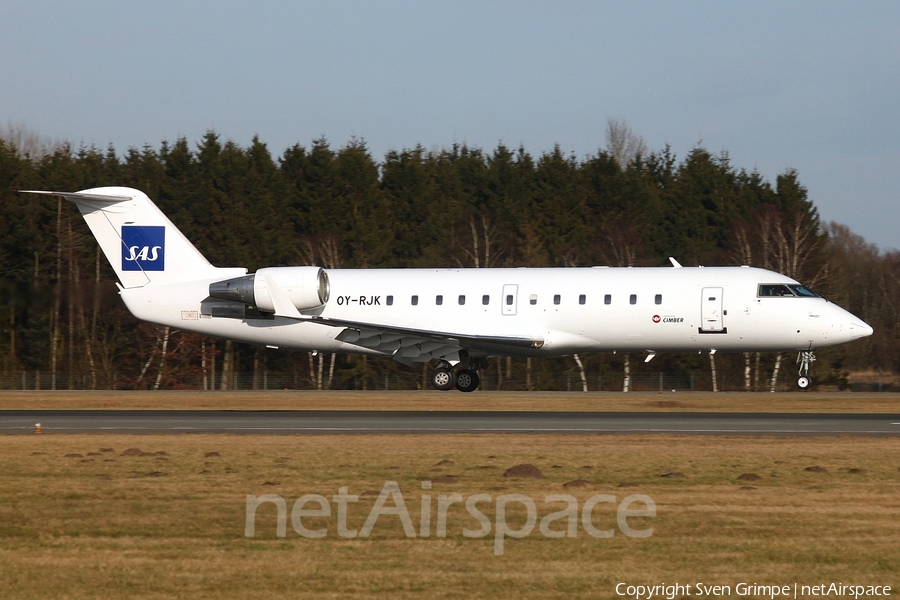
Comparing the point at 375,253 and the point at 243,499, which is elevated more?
the point at 375,253

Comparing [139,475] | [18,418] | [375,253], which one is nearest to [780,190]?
[375,253]

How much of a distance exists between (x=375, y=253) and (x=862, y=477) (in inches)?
1609

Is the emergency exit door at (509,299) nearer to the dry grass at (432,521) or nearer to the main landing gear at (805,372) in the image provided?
the main landing gear at (805,372)

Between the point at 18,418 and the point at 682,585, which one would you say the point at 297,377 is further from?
the point at 682,585

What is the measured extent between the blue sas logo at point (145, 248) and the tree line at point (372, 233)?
2505mm

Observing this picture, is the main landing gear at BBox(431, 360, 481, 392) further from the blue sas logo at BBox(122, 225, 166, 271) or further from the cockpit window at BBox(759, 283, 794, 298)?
the blue sas logo at BBox(122, 225, 166, 271)

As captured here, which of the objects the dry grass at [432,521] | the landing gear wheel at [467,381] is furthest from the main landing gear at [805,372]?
the dry grass at [432,521]

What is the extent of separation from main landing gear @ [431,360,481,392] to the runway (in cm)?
725

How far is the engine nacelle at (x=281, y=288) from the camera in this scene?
3225 centimetres

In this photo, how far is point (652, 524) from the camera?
1061 centimetres

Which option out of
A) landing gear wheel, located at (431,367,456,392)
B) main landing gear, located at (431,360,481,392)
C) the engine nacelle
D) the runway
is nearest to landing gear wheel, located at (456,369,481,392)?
main landing gear, located at (431,360,481,392)

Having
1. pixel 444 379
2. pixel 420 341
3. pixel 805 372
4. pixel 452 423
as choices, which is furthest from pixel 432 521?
pixel 805 372

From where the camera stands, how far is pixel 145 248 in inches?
1331

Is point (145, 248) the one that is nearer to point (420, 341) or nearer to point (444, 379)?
point (420, 341)
